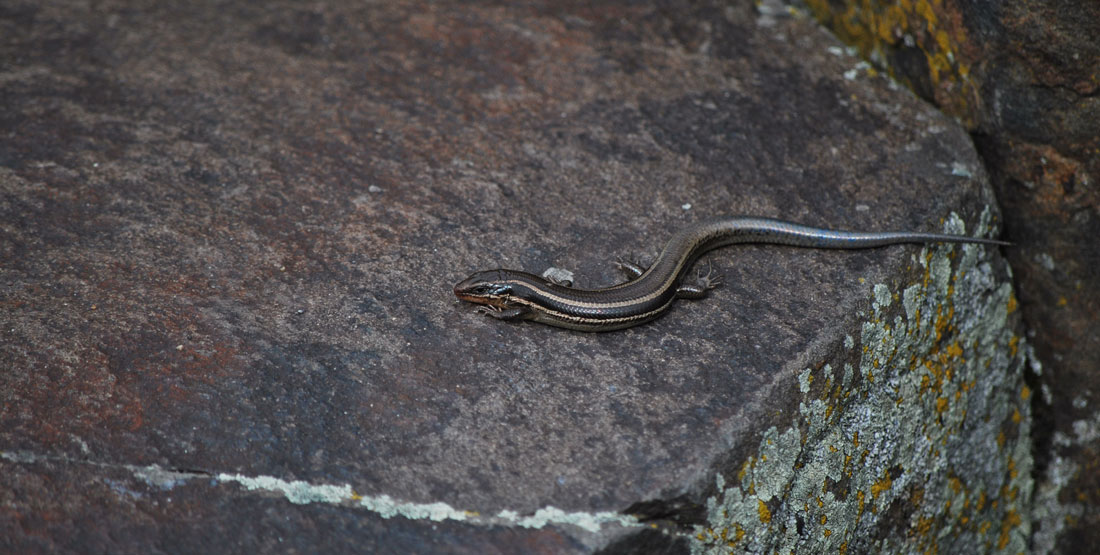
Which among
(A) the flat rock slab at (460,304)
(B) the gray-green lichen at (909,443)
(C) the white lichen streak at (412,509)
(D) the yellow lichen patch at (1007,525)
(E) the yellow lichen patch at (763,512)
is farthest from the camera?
(D) the yellow lichen patch at (1007,525)

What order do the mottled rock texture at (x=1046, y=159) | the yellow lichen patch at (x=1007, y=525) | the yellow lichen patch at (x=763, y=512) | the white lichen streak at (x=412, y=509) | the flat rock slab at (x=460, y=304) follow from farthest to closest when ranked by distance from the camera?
the yellow lichen patch at (x=1007, y=525) → the mottled rock texture at (x=1046, y=159) → the yellow lichen patch at (x=763, y=512) → the flat rock slab at (x=460, y=304) → the white lichen streak at (x=412, y=509)

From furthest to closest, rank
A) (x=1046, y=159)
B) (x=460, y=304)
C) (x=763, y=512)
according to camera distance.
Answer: (x=1046, y=159)
(x=460, y=304)
(x=763, y=512)

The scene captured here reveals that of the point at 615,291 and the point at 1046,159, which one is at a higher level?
the point at 1046,159

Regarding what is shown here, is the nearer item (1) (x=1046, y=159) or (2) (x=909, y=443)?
(2) (x=909, y=443)

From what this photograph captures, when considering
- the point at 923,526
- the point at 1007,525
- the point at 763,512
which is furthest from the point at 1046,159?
the point at 763,512

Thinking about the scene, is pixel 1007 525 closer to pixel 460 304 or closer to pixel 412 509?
pixel 460 304

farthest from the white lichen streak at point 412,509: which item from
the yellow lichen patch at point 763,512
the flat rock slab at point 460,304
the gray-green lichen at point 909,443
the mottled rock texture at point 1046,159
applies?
the mottled rock texture at point 1046,159

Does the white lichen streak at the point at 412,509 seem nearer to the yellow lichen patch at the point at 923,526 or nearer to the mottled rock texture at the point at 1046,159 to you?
the yellow lichen patch at the point at 923,526
